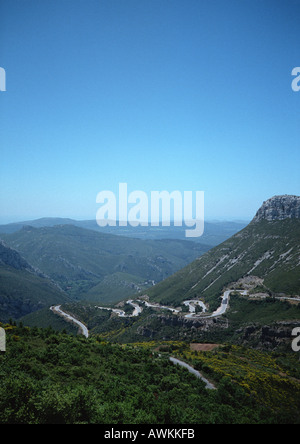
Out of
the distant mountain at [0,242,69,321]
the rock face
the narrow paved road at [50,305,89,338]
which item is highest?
the rock face

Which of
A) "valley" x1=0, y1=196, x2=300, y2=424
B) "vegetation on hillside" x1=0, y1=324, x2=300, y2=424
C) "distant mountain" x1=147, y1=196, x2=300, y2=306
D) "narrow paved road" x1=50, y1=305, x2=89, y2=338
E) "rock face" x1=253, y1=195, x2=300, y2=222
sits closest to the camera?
"vegetation on hillside" x1=0, y1=324, x2=300, y2=424

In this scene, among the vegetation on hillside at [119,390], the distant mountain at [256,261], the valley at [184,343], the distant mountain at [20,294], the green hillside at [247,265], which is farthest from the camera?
the distant mountain at [20,294]

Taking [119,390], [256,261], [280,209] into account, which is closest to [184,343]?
[119,390]

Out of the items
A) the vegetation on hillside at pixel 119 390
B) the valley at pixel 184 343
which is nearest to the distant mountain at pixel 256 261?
the valley at pixel 184 343

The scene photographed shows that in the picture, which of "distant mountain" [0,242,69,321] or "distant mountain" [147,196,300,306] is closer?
"distant mountain" [147,196,300,306]

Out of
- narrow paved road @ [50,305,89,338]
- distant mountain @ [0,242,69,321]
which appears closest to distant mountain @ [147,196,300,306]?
narrow paved road @ [50,305,89,338]

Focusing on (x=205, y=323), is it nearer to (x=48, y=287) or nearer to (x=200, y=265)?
(x=200, y=265)

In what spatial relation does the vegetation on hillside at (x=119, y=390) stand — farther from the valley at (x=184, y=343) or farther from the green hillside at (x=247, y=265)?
the green hillside at (x=247, y=265)

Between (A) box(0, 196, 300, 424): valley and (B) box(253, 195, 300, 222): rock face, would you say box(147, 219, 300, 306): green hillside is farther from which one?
(B) box(253, 195, 300, 222): rock face
